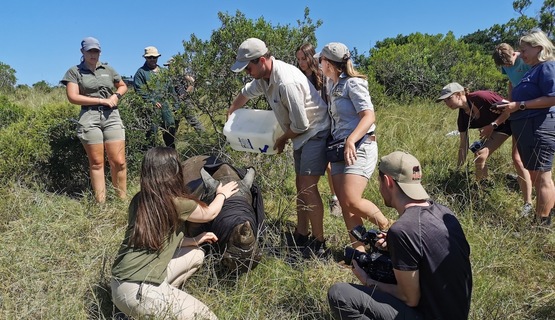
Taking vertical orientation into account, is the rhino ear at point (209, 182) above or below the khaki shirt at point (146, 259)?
above

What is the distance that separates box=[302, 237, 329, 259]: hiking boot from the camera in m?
3.85

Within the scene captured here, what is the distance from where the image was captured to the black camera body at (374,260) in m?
2.82

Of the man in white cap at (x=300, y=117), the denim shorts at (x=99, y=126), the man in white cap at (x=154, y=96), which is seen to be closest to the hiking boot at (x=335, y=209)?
the man in white cap at (x=300, y=117)

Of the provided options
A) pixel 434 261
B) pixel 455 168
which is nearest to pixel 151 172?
pixel 434 261

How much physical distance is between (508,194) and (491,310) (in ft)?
8.91

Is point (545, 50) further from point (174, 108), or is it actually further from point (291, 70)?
point (174, 108)

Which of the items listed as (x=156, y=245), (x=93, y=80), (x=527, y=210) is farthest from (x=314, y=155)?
(x=93, y=80)

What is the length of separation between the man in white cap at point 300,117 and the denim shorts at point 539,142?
187 centimetres

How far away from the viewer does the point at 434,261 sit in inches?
93.8

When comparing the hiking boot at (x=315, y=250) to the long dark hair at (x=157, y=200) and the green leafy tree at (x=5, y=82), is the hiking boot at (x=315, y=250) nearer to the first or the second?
the long dark hair at (x=157, y=200)

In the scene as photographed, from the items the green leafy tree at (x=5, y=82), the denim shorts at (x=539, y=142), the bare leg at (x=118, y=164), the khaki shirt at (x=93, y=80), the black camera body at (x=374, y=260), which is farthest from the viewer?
the green leafy tree at (x=5, y=82)

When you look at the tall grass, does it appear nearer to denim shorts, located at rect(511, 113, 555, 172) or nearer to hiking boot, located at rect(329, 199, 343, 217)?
hiking boot, located at rect(329, 199, 343, 217)

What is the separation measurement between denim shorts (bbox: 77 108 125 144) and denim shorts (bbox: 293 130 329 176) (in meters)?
2.27

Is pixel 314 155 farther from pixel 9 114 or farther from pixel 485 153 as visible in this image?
pixel 9 114
